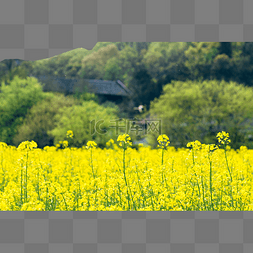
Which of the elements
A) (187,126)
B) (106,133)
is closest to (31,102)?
(106,133)

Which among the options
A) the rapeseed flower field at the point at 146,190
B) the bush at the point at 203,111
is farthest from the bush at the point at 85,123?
the rapeseed flower field at the point at 146,190

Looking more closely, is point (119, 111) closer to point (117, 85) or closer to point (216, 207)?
point (117, 85)

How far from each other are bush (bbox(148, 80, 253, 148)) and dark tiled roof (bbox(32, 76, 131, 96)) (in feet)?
6.99

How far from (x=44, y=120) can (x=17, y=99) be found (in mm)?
2371

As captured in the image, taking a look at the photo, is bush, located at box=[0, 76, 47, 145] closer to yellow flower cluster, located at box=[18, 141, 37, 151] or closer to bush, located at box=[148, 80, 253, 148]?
bush, located at box=[148, 80, 253, 148]

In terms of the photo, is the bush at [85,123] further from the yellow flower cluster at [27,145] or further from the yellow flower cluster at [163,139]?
the yellow flower cluster at [27,145]

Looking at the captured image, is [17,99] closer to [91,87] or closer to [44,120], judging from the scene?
[44,120]

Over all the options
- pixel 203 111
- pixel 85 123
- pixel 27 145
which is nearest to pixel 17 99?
pixel 85 123

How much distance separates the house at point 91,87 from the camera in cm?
1427

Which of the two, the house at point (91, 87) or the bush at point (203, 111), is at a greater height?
the house at point (91, 87)

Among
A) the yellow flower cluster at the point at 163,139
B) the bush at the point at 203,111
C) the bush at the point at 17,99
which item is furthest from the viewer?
the bush at the point at 17,99

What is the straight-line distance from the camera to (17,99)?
56.2ft

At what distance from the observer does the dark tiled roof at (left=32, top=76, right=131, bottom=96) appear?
14.2 meters

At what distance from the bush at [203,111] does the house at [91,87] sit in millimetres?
2049
